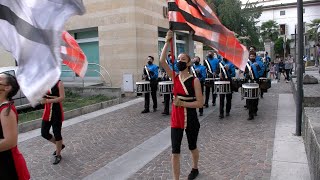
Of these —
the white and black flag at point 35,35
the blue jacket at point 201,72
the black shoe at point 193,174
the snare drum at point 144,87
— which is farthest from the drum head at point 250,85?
the white and black flag at point 35,35

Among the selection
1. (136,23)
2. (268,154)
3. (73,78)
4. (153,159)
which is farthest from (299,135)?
(73,78)

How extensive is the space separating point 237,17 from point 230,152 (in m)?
41.9

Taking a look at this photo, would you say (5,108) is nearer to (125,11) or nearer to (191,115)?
(191,115)

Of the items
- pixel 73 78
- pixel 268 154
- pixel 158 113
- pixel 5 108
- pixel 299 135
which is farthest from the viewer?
pixel 73 78

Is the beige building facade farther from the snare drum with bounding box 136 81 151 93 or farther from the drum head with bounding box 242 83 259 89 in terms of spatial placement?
the drum head with bounding box 242 83 259 89

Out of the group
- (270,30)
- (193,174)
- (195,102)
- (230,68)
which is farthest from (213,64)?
(270,30)

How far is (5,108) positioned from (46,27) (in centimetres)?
91

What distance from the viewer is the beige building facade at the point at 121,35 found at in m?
16.7

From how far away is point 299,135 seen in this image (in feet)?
25.4

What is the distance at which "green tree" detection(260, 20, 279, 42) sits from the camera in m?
71.0

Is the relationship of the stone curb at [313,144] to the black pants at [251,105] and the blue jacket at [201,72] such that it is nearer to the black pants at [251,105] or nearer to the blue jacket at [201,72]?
the black pants at [251,105]

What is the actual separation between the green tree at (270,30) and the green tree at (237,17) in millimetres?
20146

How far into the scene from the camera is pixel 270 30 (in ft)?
235

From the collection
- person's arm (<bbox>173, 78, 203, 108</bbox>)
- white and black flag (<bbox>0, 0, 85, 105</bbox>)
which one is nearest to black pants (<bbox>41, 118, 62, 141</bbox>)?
A: person's arm (<bbox>173, 78, 203, 108</bbox>)
